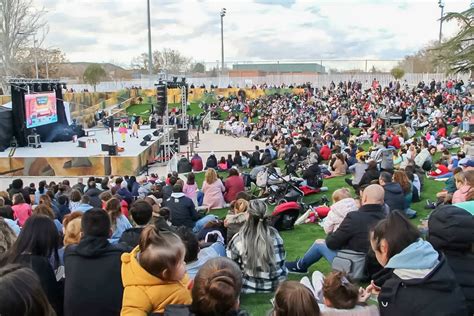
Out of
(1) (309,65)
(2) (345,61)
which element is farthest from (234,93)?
(1) (309,65)

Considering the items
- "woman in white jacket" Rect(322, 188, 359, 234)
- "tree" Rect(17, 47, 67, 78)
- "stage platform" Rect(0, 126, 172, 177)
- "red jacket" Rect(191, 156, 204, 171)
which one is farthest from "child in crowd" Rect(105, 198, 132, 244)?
"tree" Rect(17, 47, 67, 78)

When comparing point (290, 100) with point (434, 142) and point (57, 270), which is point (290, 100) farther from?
point (57, 270)

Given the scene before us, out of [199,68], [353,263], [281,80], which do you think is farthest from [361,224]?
[199,68]

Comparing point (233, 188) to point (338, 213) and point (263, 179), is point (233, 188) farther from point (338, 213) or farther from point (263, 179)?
point (338, 213)

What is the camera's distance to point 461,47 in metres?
12.6

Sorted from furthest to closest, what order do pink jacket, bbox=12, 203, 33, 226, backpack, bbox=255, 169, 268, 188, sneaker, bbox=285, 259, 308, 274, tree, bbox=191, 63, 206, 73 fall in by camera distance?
tree, bbox=191, 63, 206, 73 < backpack, bbox=255, 169, 268, 188 < pink jacket, bbox=12, 203, 33, 226 < sneaker, bbox=285, 259, 308, 274

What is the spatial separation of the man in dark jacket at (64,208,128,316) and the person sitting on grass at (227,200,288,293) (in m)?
1.69

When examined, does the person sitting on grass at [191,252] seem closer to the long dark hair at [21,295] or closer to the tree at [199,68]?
the long dark hair at [21,295]

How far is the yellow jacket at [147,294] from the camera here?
2.60 m

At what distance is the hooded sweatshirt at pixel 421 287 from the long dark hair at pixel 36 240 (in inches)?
92.0

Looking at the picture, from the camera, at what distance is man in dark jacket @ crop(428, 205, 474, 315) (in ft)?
9.43

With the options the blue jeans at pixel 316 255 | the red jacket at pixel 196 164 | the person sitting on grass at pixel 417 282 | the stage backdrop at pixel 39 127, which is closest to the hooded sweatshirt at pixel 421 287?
the person sitting on grass at pixel 417 282

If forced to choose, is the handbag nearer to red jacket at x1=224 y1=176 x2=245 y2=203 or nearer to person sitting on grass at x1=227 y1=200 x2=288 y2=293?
person sitting on grass at x1=227 y1=200 x2=288 y2=293

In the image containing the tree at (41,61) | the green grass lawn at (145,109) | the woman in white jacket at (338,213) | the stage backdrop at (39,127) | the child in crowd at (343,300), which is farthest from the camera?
the tree at (41,61)
